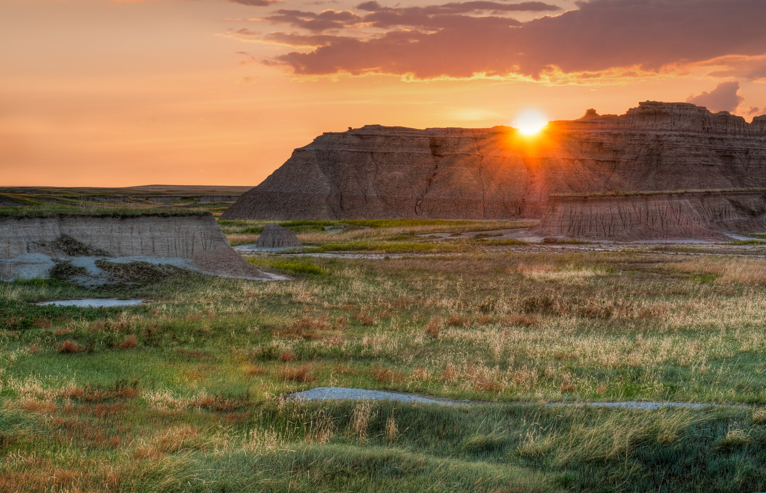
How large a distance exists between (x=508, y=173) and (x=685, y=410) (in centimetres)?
11875

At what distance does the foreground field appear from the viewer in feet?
22.2

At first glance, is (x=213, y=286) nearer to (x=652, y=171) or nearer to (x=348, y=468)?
(x=348, y=468)

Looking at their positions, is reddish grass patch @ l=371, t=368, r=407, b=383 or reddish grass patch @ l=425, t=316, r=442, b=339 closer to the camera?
reddish grass patch @ l=371, t=368, r=407, b=383

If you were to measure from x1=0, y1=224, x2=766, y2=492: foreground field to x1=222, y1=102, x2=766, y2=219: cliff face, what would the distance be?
95.0 m

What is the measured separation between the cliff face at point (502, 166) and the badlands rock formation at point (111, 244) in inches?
3225

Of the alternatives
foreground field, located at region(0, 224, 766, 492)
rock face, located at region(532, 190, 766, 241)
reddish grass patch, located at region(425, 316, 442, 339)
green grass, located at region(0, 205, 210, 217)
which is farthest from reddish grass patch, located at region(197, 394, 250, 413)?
rock face, located at region(532, 190, 766, 241)

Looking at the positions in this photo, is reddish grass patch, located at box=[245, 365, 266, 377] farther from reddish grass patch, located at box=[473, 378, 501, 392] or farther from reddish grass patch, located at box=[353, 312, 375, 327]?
reddish grass patch, located at box=[353, 312, 375, 327]

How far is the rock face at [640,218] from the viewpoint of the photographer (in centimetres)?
6134

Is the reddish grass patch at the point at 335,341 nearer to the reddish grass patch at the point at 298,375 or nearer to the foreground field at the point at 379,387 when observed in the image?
the foreground field at the point at 379,387

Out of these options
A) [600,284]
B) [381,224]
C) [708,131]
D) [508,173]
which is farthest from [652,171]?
[600,284]

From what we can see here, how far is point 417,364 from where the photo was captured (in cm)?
1291

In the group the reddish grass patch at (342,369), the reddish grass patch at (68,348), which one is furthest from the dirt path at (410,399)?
the reddish grass patch at (68,348)

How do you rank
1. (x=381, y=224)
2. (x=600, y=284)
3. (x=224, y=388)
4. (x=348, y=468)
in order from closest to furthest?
(x=348, y=468) → (x=224, y=388) → (x=600, y=284) → (x=381, y=224)

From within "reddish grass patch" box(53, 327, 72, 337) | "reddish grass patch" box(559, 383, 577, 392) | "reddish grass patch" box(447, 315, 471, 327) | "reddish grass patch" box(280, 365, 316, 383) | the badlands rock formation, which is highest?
the badlands rock formation
